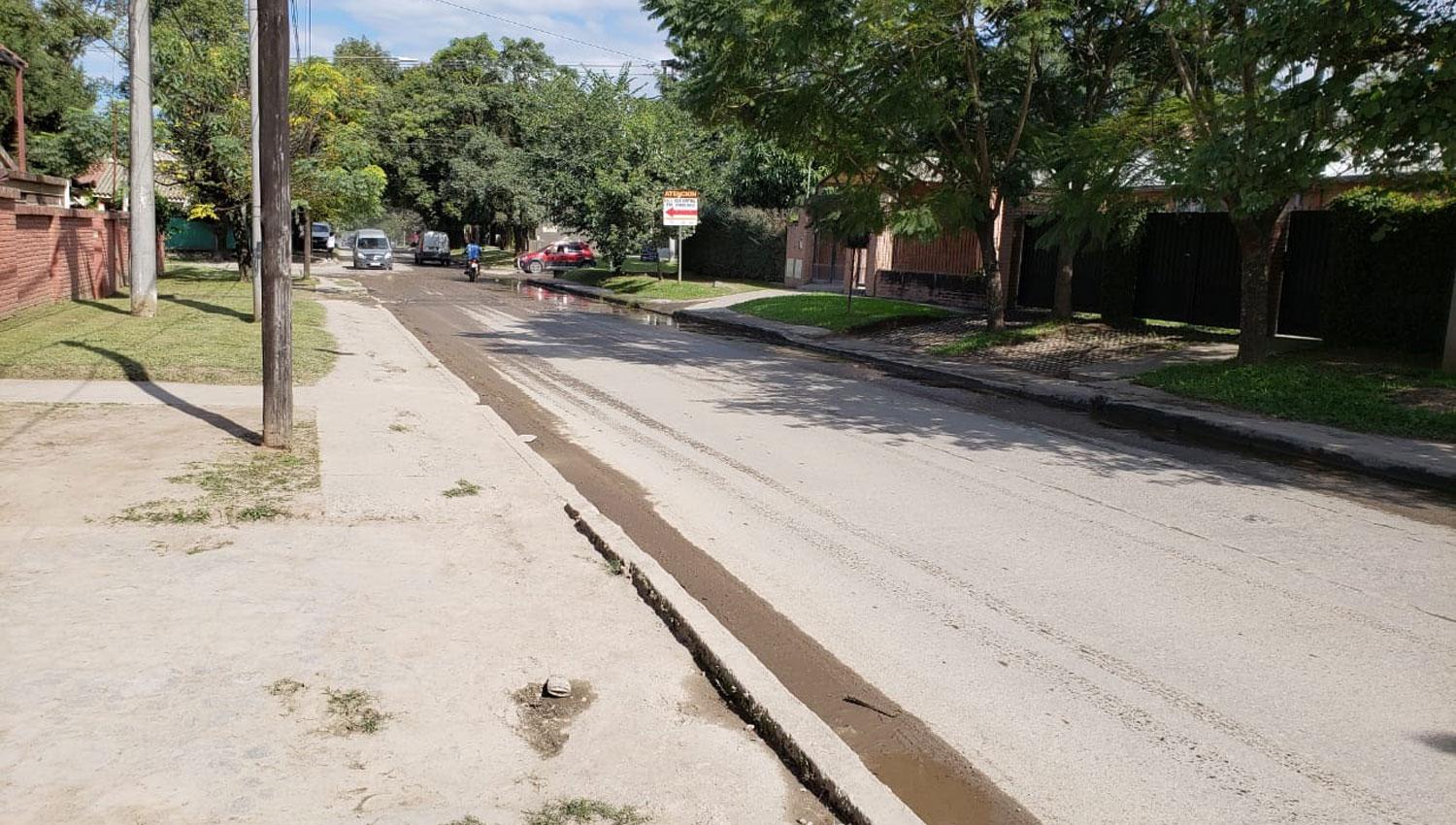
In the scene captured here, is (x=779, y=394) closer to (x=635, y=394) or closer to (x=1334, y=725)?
(x=635, y=394)

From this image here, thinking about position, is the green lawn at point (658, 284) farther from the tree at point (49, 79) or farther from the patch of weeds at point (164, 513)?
the patch of weeds at point (164, 513)

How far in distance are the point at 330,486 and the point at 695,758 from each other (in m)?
4.60

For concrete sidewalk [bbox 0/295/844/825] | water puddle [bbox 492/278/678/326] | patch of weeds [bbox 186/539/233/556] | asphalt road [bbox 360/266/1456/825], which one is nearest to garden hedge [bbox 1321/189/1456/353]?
asphalt road [bbox 360/266/1456/825]

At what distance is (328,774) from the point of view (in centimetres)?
363

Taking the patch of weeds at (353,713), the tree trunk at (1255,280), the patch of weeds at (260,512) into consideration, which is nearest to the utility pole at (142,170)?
the patch of weeds at (260,512)

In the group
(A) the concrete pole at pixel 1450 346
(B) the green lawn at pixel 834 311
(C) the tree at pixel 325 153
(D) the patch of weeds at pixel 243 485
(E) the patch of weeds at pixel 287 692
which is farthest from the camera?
(C) the tree at pixel 325 153

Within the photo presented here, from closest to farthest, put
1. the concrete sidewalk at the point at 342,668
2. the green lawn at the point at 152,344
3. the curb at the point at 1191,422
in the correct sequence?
the concrete sidewalk at the point at 342,668 < the curb at the point at 1191,422 < the green lawn at the point at 152,344

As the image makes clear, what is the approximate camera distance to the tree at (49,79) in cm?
4025

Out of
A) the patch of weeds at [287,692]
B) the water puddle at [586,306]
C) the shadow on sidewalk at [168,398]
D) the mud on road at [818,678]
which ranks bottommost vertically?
the mud on road at [818,678]

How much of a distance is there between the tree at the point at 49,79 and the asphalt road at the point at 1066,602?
32.5 m

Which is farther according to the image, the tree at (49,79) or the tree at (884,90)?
the tree at (49,79)

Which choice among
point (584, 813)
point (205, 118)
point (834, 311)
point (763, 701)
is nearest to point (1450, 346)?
point (763, 701)

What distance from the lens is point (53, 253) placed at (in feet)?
63.6

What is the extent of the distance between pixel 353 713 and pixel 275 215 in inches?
219
